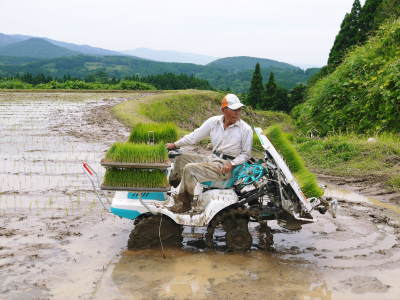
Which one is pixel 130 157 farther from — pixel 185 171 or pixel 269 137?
pixel 269 137

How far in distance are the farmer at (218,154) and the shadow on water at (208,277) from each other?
0.70m

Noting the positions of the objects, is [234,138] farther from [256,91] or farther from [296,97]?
[256,91]

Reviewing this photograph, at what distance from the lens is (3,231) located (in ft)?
21.7

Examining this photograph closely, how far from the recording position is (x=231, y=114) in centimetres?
600

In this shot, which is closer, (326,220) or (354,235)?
(354,235)

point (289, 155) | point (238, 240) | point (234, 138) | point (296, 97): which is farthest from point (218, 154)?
point (296, 97)

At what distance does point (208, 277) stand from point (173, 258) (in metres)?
0.67

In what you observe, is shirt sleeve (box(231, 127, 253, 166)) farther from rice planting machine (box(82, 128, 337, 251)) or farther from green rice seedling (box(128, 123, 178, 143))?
green rice seedling (box(128, 123, 178, 143))

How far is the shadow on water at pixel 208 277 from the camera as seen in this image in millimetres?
5012

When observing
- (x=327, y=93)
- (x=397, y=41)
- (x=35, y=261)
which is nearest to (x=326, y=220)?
(x=35, y=261)

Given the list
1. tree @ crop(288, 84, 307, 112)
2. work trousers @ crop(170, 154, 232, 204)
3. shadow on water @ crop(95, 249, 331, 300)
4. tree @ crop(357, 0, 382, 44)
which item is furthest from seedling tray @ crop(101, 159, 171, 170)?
tree @ crop(288, 84, 307, 112)

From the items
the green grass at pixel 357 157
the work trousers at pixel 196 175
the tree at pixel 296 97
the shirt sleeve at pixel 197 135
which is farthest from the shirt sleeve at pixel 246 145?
the tree at pixel 296 97

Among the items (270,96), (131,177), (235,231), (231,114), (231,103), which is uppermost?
(231,103)

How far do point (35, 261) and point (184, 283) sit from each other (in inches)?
72.0
